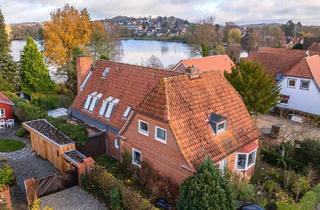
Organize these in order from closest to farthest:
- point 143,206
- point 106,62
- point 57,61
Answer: point 143,206 < point 106,62 < point 57,61

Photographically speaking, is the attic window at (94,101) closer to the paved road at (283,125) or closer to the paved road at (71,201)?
the paved road at (71,201)

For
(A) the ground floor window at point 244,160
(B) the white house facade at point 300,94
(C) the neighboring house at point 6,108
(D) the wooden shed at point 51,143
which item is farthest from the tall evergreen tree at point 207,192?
(B) the white house facade at point 300,94

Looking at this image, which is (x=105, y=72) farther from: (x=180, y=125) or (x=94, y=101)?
(x=180, y=125)

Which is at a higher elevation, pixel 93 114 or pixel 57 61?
pixel 57 61

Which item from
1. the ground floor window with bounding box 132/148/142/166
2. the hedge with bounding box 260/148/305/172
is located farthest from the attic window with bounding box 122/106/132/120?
the hedge with bounding box 260/148/305/172

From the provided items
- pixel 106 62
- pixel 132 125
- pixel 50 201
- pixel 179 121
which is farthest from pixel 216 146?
pixel 106 62

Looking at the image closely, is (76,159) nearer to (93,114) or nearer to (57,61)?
(93,114)

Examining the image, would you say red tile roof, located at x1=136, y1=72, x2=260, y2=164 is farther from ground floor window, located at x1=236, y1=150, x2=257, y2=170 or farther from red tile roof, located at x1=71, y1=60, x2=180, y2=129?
red tile roof, located at x1=71, y1=60, x2=180, y2=129
